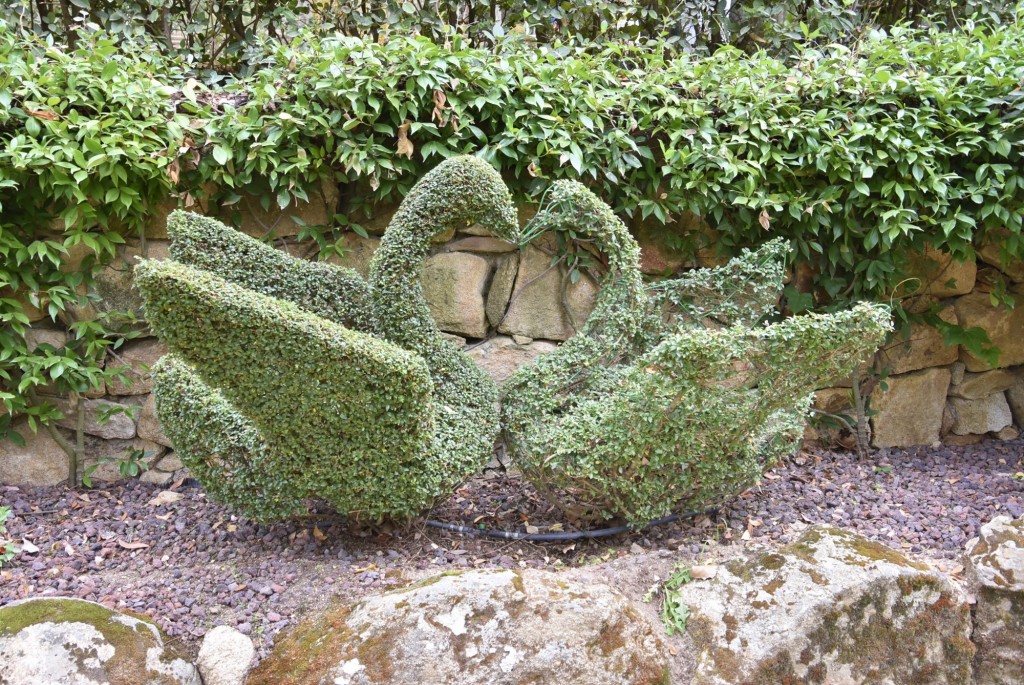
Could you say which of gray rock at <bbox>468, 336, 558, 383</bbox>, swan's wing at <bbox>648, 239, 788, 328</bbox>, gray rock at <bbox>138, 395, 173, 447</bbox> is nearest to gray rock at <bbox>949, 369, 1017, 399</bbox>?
swan's wing at <bbox>648, 239, 788, 328</bbox>

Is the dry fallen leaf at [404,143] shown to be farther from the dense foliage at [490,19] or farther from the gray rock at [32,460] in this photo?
the gray rock at [32,460]

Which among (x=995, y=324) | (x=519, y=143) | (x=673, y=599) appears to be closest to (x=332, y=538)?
(x=673, y=599)

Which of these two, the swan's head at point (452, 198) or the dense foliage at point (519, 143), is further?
the dense foliage at point (519, 143)

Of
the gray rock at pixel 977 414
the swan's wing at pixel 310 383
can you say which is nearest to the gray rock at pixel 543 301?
the swan's wing at pixel 310 383

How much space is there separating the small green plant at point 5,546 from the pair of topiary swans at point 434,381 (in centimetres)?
78

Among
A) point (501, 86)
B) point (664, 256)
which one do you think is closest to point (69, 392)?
point (501, 86)

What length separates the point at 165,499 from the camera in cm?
331

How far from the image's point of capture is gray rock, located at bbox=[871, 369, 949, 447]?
3.87 meters

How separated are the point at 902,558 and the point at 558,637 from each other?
115 cm

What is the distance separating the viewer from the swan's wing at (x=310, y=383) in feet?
6.88

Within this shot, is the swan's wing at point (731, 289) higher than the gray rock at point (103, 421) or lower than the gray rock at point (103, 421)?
higher

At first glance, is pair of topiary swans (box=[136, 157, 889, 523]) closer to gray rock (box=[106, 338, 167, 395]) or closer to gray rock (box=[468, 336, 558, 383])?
gray rock (box=[468, 336, 558, 383])

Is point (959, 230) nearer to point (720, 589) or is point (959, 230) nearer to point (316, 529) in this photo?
point (720, 589)

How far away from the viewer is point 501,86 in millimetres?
3301
